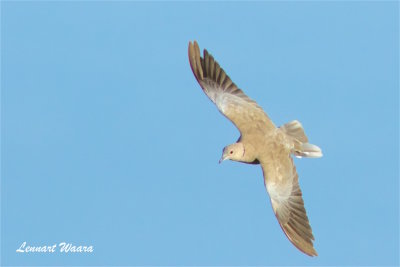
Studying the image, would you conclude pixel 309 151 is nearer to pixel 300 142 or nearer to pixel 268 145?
pixel 300 142

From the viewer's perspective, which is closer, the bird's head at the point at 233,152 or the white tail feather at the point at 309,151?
the bird's head at the point at 233,152

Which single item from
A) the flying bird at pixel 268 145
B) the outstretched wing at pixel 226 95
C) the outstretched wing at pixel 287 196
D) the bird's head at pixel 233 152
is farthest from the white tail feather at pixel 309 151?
the bird's head at pixel 233 152

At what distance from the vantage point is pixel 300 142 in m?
16.6

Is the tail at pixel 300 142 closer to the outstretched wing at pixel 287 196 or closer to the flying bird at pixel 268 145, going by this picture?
the flying bird at pixel 268 145

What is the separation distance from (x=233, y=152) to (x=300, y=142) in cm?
105

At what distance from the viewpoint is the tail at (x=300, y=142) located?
16547 millimetres

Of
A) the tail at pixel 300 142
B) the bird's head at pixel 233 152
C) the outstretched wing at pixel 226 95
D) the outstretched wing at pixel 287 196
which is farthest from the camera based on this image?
the tail at pixel 300 142

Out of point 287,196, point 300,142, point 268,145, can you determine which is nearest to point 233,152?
point 268,145

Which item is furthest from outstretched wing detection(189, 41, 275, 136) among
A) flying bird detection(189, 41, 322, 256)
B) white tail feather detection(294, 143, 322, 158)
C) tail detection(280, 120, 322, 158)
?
white tail feather detection(294, 143, 322, 158)

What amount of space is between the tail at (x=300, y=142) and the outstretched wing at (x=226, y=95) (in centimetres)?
29

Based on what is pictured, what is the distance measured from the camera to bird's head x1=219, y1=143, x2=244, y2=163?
16094 mm

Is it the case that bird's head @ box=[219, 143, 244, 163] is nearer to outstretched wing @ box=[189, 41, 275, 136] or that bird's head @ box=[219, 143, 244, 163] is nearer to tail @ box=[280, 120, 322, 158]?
outstretched wing @ box=[189, 41, 275, 136]

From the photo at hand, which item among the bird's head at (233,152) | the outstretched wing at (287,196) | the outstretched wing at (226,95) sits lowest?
the outstretched wing at (287,196)

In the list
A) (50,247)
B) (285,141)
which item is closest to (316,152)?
(285,141)
